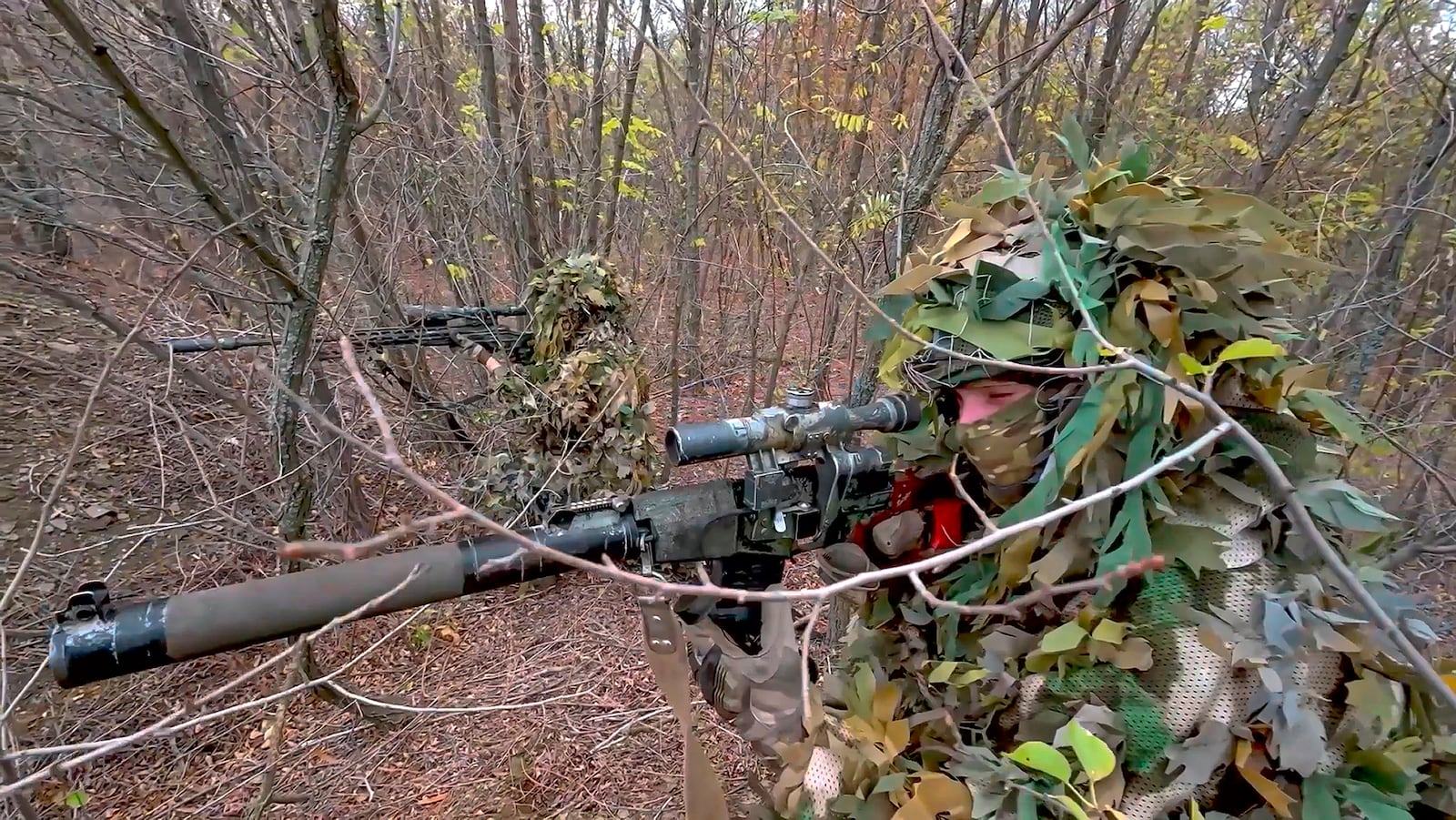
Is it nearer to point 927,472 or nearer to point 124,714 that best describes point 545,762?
point 124,714

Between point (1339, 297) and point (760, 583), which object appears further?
point (1339, 297)

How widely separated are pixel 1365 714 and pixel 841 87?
194 inches

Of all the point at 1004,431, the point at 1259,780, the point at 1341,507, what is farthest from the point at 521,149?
the point at 1259,780

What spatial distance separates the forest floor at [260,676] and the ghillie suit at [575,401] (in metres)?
0.66

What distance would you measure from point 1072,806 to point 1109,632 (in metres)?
0.39

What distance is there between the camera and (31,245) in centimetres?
349

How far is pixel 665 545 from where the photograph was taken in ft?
5.46

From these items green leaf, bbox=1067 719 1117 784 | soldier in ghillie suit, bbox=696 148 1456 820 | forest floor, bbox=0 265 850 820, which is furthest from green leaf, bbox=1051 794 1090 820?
forest floor, bbox=0 265 850 820

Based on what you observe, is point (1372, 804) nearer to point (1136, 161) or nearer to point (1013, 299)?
point (1013, 299)

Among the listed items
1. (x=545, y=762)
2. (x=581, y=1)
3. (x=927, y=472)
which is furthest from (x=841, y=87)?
(x=545, y=762)

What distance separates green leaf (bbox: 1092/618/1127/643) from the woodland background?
106 centimetres

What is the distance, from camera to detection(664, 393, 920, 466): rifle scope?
1604 millimetres

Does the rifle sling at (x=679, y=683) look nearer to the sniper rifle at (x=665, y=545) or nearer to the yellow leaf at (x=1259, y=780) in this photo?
the sniper rifle at (x=665, y=545)

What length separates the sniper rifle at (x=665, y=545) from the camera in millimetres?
1248
